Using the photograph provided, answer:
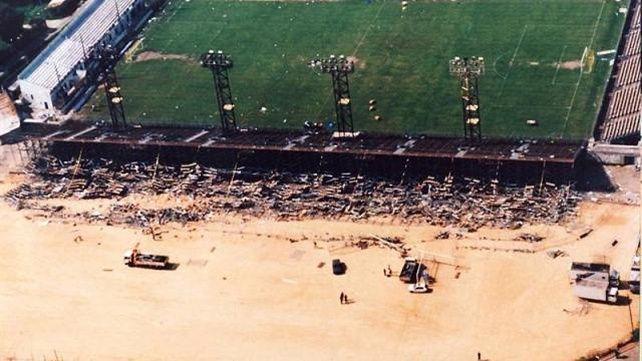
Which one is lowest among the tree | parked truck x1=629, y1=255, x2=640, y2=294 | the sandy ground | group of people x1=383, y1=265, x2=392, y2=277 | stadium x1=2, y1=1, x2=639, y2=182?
the sandy ground

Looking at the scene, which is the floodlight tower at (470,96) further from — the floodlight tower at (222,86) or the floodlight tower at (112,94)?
the floodlight tower at (112,94)

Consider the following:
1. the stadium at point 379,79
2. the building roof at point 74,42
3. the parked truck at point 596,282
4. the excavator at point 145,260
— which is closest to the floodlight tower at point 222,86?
the stadium at point 379,79

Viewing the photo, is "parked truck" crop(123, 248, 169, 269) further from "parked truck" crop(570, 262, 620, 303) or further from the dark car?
"parked truck" crop(570, 262, 620, 303)

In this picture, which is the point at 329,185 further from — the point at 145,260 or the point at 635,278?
the point at 635,278

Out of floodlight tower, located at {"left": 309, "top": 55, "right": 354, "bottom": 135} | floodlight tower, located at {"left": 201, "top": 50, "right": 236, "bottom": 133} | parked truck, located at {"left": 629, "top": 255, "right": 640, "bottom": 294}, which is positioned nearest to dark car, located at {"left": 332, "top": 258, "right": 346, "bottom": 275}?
floodlight tower, located at {"left": 309, "top": 55, "right": 354, "bottom": 135}

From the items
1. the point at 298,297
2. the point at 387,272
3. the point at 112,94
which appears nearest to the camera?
the point at 298,297

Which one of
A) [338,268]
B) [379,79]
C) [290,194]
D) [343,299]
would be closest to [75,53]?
[379,79]
